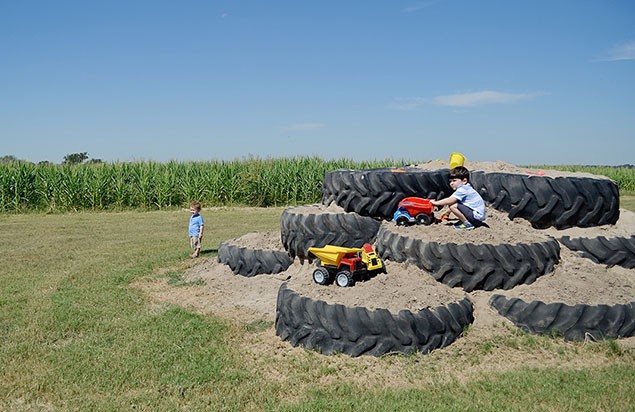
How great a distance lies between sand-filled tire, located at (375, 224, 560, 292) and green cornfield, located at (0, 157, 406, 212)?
57.7ft

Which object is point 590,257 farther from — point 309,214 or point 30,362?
point 30,362

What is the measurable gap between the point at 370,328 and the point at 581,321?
2.30m

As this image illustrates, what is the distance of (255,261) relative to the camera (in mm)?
7836

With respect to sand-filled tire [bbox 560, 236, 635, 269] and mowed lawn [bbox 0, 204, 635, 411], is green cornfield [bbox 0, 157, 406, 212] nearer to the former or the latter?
mowed lawn [bbox 0, 204, 635, 411]

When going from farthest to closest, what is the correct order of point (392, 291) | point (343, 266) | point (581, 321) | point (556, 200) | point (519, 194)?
point (519, 194) → point (556, 200) → point (343, 266) → point (392, 291) → point (581, 321)

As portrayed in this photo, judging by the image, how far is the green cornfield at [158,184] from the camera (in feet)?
67.6

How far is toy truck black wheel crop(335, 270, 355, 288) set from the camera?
220 inches

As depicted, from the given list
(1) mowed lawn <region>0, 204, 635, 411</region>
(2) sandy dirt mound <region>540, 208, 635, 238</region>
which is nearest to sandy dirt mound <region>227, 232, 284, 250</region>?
(1) mowed lawn <region>0, 204, 635, 411</region>

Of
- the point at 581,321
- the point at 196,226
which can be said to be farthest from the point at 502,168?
the point at 196,226

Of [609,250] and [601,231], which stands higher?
[601,231]

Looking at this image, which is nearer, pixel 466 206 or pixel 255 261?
pixel 466 206

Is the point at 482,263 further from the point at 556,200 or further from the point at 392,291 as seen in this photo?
the point at 556,200

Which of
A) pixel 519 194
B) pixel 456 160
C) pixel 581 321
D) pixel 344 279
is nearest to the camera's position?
pixel 581 321

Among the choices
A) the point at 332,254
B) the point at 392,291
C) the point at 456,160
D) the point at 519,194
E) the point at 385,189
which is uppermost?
the point at 456,160
